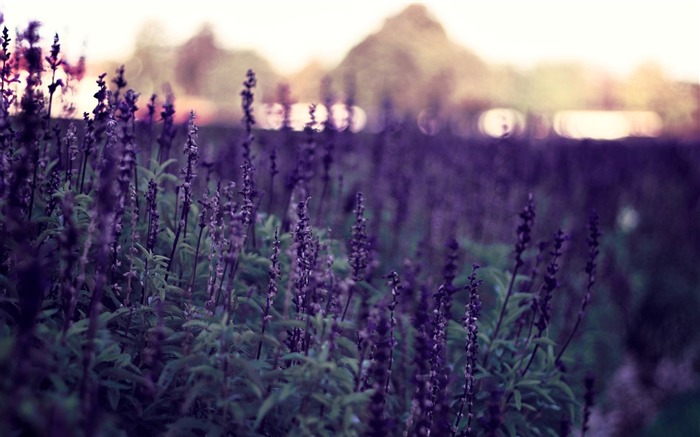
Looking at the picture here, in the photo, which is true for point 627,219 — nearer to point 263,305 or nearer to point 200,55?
point 263,305

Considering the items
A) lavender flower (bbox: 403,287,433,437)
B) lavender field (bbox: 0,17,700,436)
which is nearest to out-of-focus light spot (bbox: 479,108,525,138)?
lavender field (bbox: 0,17,700,436)

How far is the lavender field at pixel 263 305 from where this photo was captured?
265 centimetres

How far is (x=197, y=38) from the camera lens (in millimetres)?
62188

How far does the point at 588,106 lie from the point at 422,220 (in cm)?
9233

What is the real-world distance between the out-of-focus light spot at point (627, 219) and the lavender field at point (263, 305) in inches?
135

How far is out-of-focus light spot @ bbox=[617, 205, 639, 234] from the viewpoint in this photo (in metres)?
12.2

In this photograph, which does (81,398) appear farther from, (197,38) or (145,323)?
(197,38)

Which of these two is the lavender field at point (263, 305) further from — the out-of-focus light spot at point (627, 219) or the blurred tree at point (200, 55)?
the blurred tree at point (200, 55)

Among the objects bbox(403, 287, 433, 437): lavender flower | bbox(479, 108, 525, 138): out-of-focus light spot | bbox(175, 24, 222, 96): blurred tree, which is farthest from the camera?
bbox(175, 24, 222, 96): blurred tree

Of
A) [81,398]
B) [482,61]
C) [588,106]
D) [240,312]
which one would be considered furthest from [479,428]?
[588,106]

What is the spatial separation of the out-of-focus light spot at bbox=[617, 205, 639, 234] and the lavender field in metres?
3.44

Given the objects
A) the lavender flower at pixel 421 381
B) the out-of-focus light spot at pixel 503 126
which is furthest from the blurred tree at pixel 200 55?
the lavender flower at pixel 421 381

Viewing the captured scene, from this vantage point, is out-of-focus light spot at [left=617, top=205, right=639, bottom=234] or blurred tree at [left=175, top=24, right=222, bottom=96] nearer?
out-of-focus light spot at [left=617, top=205, right=639, bottom=234]

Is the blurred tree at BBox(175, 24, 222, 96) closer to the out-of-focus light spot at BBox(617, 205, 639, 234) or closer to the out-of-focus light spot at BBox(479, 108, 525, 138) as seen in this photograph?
the out-of-focus light spot at BBox(479, 108, 525, 138)
